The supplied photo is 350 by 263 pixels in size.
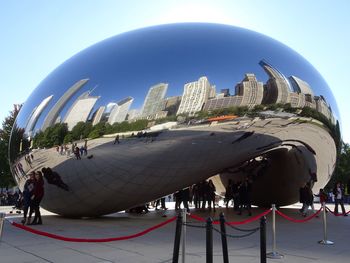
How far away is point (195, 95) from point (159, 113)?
899mm

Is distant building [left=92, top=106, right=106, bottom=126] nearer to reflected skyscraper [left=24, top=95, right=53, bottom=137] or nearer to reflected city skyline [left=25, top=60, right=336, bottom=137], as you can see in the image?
reflected city skyline [left=25, top=60, right=336, bottom=137]

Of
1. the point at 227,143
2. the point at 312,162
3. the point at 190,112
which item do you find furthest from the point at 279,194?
the point at 190,112

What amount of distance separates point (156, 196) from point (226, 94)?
3227 mm

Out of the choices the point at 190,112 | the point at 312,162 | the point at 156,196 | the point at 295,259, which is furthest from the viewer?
the point at 312,162

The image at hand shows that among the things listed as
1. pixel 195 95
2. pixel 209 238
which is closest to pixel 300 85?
pixel 195 95

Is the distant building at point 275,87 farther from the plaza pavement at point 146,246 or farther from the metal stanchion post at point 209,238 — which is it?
the metal stanchion post at point 209,238

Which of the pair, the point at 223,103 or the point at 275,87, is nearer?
the point at 223,103

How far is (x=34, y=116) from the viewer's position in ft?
34.4

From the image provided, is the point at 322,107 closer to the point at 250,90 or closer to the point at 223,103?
the point at 250,90

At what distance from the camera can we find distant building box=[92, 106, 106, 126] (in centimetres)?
923

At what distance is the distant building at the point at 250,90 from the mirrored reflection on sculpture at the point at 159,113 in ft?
0.08

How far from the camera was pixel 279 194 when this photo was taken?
589 inches

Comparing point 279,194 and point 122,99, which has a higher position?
point 122,99

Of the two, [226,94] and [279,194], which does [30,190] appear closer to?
[226,94]
